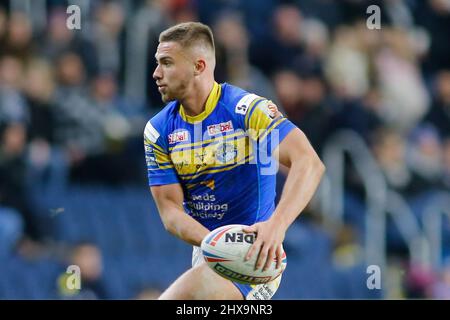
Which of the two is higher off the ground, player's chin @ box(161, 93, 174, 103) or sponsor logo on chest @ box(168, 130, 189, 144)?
player's chin @ box(161, 93, 174, 103)

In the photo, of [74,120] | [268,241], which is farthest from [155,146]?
[74,120]

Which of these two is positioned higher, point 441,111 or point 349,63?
point 349,63

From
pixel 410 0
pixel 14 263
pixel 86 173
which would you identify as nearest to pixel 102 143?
pixel 86 173

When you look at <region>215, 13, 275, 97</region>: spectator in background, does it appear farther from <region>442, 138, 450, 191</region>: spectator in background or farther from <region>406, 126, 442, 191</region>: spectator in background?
<region>442, 138, 450, 191</region>: spectator in background

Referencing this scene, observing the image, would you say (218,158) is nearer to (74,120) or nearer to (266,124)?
(266,124)

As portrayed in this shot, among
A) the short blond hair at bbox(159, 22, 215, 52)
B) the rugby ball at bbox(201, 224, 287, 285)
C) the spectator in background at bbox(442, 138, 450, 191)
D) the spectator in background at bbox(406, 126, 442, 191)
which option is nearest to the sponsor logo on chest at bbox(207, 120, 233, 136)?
the short blond hair at bbox(159, 22, 215, 52)

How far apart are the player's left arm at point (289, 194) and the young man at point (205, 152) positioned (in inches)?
3.5

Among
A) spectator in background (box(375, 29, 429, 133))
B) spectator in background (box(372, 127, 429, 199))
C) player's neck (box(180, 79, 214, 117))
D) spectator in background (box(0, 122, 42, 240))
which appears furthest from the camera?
spectator in background (box(375, 29, 429, 133))

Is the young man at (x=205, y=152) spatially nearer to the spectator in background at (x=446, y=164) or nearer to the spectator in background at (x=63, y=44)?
the spectator in background at (x=63, y=44)

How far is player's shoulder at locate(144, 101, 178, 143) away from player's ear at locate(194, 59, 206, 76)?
39 cm

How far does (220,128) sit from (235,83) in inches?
194

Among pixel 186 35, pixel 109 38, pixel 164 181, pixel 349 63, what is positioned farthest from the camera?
pixel 349 63

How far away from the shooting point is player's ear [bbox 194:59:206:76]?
23.1 feet

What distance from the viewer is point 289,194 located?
6.43 m
